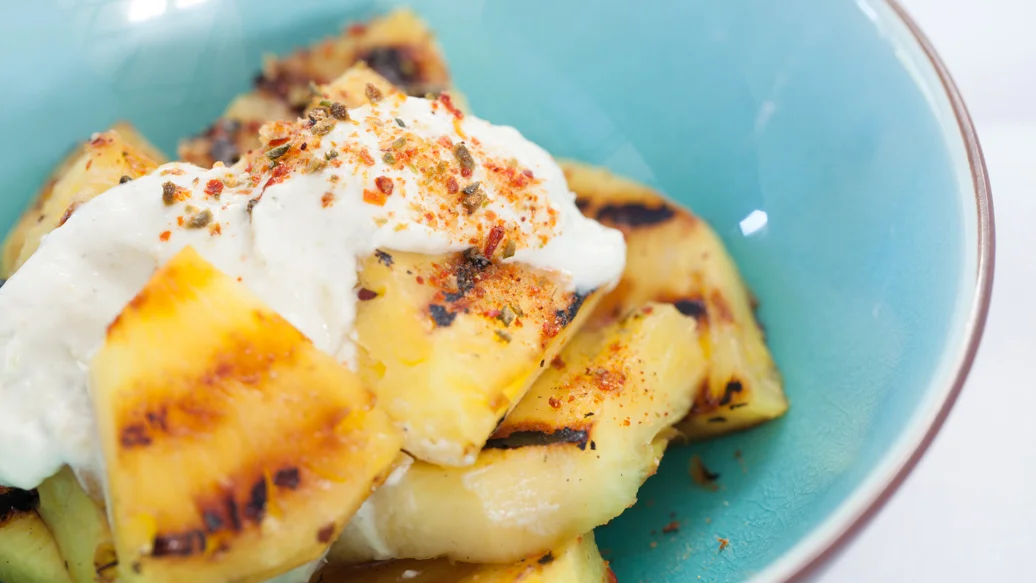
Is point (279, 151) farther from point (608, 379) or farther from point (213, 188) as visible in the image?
point (608, 379)

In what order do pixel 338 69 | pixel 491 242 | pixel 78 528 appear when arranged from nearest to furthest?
pixel 78 528, pixel 491 242, pixel 338 69

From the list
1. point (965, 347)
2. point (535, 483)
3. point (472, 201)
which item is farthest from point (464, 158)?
point (965, 347)

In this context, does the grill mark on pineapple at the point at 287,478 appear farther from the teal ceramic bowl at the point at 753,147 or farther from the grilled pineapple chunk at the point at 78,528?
the teal ceramic bowl at the point at 753,147

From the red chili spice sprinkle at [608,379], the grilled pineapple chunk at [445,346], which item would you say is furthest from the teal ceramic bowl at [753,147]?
the grilled pineapple chunk at [445,346]

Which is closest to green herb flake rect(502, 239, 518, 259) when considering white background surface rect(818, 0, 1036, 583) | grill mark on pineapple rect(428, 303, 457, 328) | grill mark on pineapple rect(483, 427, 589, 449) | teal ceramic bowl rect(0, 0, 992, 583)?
grill mark on pineapple rect(428, 303, 457, 328)

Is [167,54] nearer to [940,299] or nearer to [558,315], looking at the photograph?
[558,315]
